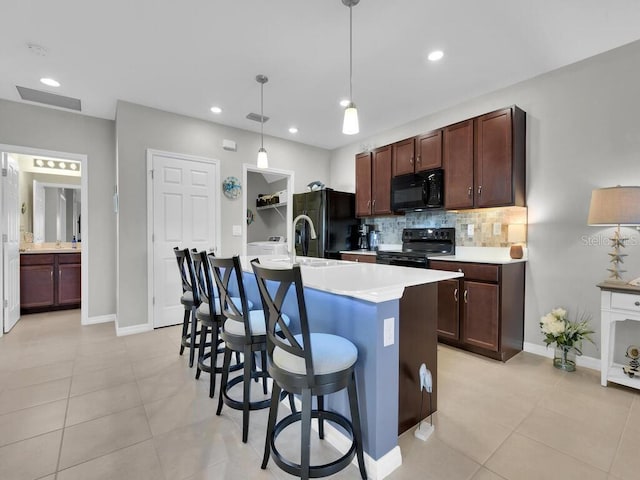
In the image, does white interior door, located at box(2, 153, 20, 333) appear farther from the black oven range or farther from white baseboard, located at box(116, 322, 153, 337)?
the black oven range

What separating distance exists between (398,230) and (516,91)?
6.88ft

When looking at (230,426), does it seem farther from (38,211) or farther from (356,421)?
(38,211)

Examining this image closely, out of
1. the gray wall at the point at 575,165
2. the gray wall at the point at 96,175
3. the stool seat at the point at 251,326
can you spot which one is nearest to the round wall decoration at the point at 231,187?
the gray wall at the point at 96,175

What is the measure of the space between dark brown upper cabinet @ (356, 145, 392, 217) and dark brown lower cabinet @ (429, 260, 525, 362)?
53.8 inches

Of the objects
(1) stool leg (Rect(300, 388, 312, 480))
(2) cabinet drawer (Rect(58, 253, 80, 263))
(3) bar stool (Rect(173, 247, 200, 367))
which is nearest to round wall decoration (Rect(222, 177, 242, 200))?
(3) bar stool (Rect(173, 247, 200, 367))

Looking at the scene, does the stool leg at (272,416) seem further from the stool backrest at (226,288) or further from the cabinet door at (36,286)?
the cabinet door at (36,286)

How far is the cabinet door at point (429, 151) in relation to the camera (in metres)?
3.50

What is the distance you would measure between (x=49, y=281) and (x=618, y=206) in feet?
21.9

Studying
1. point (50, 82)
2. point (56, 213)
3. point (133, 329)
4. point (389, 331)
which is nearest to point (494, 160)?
point (389, 331)

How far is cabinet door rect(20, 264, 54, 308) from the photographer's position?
4332mm

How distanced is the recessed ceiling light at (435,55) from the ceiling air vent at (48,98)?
3895 millimetres

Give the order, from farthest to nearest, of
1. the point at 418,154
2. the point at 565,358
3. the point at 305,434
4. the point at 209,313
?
1. the point at 418,154
2. the point at 565,358
3. the point at 209,313
4. the point at 305,434

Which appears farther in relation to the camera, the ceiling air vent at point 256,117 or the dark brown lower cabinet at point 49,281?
the dark brown lower cabinet at point 49,281

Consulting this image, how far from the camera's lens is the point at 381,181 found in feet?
14.0
